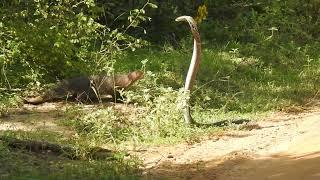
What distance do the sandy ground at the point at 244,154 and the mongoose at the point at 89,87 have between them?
36.4 inches

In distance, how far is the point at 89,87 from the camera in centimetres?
877

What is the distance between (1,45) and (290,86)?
4740 millimetres

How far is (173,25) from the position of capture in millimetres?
12297

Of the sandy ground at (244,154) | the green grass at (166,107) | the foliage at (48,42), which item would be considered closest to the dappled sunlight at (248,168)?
the sandy ground at (244,154)

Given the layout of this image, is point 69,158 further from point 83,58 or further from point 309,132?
point 83,58

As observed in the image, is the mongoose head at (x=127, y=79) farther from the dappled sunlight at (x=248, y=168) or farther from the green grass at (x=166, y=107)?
the dappled sunlight at (x=248, y=168)

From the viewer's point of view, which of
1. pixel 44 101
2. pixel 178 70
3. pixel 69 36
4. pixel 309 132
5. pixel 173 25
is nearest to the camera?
pixel 309 132

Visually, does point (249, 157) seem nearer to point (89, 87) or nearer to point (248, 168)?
point (248, 168)

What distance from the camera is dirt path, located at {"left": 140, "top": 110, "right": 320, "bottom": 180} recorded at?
548 centimetres

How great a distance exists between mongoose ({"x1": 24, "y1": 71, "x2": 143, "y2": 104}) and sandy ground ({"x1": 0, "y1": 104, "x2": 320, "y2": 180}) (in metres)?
0.93

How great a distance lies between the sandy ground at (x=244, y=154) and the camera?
18.1ft

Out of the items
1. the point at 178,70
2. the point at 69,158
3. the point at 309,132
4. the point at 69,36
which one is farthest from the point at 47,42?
the point at 309,132

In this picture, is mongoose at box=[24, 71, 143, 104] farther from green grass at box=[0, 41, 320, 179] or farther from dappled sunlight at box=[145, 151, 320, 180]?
dappled sunlight at box=[145, 151, 320, 180]

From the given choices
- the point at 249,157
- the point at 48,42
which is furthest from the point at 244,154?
the point at 48,42
